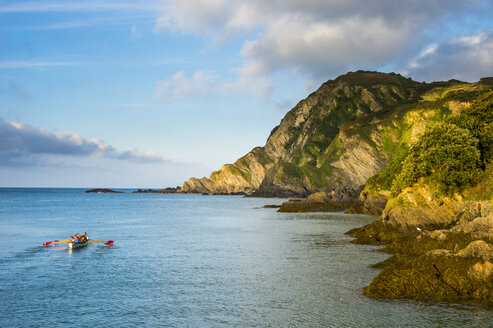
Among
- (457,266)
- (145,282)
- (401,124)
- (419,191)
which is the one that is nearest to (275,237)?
(419,191)

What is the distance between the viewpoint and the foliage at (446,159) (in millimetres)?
49906

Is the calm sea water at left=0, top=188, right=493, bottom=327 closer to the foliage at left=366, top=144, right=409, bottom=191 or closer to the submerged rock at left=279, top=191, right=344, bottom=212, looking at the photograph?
the foliage at left=366, top=144, right=409, bottom=191

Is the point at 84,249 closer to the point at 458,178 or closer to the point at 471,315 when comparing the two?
the point at 471,315

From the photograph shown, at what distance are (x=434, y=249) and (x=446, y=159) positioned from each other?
18.6 m

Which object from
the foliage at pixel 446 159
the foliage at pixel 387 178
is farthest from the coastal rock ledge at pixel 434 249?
the foliage at pixel 387 178

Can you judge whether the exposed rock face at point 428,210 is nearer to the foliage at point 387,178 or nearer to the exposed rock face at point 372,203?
the foliage at point 387,178

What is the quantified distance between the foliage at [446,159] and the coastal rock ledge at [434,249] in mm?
2188

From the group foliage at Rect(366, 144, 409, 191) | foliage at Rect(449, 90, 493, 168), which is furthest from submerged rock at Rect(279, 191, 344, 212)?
foliage at Rect(449, 90, 493, 168)

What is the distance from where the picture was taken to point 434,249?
3691 centimetres

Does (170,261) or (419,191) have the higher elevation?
(419,191)

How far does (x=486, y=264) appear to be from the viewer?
2605cm

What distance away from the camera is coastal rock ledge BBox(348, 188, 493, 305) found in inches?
1017

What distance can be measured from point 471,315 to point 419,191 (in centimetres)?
3346

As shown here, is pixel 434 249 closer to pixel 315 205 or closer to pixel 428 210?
pixel 428 210
